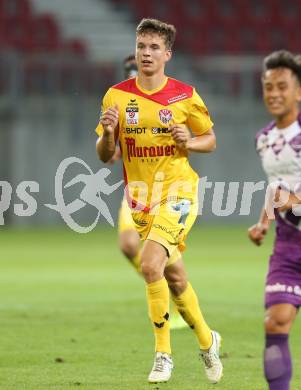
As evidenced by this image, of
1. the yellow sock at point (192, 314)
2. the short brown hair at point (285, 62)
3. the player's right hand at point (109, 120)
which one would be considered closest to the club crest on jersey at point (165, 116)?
the player's right hand at point (109, 120)

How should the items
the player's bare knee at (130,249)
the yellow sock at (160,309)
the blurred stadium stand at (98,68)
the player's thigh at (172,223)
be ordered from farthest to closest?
the blurred stadium stand at (98,68) < the player's bare knee at (130,249) < the player's thigh at (172,223) < the yellow sock at (160,309)

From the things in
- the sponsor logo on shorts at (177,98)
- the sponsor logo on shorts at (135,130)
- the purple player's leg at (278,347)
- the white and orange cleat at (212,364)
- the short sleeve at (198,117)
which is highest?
the sponsor logo on shorts at (177,98)

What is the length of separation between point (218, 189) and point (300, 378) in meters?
18.2

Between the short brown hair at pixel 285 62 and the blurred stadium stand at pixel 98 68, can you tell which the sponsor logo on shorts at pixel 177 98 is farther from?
the blurred stadium stand at pixel 98 68

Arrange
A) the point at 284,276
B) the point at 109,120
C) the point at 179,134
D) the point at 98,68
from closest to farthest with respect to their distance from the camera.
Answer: the point at 284,276 < the point at 179,134 < the point at 109,120 < the point at 98,68

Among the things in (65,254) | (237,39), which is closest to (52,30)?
(237,39)

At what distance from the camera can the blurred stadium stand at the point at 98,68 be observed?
2406 cm

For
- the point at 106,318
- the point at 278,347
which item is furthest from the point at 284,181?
the point at 106,318

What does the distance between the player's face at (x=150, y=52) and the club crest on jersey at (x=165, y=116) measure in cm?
29

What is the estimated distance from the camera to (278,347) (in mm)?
6105

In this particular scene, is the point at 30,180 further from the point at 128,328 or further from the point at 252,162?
the point at 128,328

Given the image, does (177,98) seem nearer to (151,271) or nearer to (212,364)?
(151,271)

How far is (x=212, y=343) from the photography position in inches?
312

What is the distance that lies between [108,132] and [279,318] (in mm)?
2200
